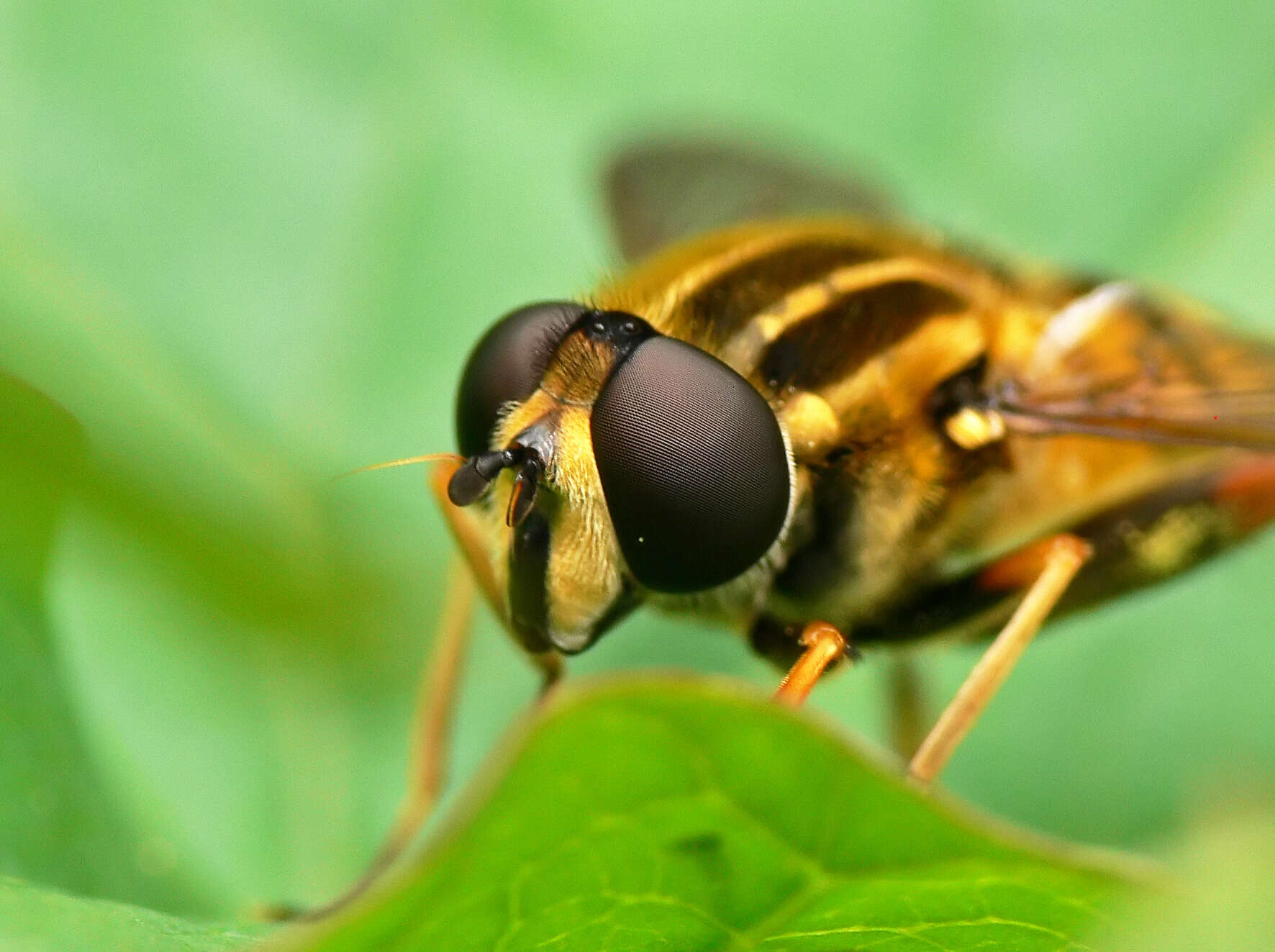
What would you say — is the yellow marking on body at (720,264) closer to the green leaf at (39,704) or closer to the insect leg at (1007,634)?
the insect leg at (1007,634)

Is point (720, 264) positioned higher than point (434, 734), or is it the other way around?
point (720, 264)

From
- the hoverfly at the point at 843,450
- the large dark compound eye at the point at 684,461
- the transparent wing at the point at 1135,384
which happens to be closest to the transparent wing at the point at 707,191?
the hoverfly at the point at 843,450

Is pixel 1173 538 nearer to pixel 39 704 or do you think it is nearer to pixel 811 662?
pixel 811 662

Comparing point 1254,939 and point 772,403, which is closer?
point 1254,939

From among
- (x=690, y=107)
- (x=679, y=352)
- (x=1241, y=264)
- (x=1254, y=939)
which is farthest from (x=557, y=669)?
(x=1241, y=264)

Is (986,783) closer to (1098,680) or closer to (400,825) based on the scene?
(1098,680)

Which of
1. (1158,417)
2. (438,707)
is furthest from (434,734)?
(1158,417)

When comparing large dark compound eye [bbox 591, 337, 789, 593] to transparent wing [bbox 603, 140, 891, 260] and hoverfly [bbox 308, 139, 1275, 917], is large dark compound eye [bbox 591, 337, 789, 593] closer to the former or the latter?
hoverfly [bbox 308, 139, 1275, 917]
